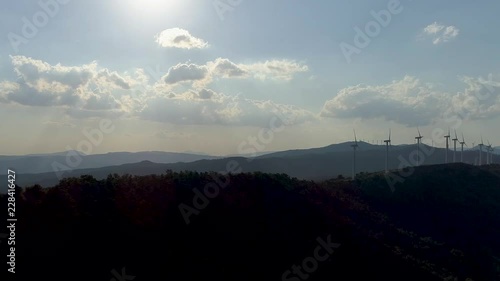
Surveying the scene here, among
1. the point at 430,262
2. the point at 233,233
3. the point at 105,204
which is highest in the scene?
the point at 105,204

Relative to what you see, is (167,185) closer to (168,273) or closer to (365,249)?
(168,273)

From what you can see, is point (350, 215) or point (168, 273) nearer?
point (168, 273)

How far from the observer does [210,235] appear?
4438 centimetres

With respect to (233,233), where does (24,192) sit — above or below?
above

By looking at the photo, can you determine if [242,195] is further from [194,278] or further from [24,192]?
[24,192]

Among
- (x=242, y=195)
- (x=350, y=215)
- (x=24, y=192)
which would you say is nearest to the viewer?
(x=24, y=192)

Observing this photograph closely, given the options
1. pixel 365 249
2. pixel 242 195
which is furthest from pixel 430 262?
pixel 242 195

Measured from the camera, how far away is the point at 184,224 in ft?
147

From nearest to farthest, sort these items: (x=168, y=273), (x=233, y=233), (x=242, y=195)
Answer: (x=168, y=273) < (x=233, y=233) < (x=242, y=195)

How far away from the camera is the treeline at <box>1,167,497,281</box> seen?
120ft

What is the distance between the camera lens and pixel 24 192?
140 feet

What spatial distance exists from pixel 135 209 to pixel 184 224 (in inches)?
202

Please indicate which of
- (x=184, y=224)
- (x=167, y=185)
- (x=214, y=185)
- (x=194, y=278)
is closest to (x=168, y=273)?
(x=194, y=278)

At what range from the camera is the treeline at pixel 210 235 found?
36.5 m
